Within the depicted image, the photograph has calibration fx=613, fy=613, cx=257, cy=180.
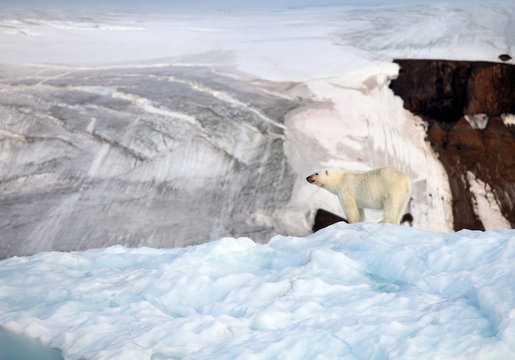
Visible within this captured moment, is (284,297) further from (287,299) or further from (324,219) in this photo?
(324,219)

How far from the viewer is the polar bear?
5777 mm

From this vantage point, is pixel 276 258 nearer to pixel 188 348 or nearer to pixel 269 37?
pixel 188 348

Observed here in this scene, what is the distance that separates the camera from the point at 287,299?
12.2 feet

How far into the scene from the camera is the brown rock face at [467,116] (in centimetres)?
911

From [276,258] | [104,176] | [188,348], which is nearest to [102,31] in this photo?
[104,176]

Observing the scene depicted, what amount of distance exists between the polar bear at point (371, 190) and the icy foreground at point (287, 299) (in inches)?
38.4

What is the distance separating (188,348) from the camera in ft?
10.6

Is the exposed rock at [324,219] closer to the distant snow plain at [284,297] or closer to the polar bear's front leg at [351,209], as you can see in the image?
the distant snow plain at [284,297]

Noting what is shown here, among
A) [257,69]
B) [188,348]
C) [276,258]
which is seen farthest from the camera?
[257,69]

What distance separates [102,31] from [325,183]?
24.9 feet

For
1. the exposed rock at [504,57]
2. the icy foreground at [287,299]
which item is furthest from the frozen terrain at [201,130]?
the icy foreground at [287,299]

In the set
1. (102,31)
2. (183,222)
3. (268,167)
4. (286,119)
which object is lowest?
(183,222)

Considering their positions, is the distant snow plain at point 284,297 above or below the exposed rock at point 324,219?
above

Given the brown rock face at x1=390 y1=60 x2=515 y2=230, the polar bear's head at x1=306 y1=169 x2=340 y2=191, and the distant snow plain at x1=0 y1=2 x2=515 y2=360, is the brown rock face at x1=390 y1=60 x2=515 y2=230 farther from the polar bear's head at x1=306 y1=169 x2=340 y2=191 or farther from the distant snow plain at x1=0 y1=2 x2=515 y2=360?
the polar bear's head at x1=306 y1=169 x2=340 y2=191
